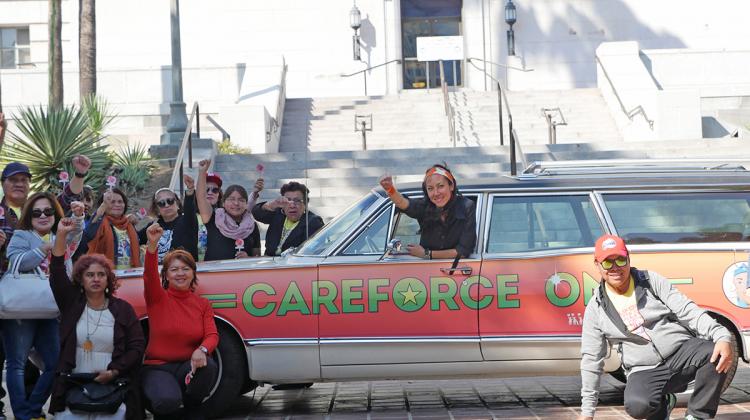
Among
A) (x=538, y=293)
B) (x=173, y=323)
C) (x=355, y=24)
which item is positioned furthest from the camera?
(x=355, y=24)

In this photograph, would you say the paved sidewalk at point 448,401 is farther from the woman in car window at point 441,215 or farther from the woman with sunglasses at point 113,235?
the woman with sunglasses at point 113,235

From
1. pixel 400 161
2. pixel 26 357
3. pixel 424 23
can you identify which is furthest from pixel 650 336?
pixel 424 23

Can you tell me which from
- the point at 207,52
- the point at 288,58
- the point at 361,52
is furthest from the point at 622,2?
the point at 207,52

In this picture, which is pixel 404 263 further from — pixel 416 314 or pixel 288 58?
pixel 288 58

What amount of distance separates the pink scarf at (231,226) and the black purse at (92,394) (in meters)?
2.13

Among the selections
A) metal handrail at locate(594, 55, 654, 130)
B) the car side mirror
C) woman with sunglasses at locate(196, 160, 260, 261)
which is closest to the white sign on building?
metal handrail at locate(594, 55, 654, 130)

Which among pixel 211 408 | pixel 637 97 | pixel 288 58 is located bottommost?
pixel 211 408

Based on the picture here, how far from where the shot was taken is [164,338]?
7.96 meters

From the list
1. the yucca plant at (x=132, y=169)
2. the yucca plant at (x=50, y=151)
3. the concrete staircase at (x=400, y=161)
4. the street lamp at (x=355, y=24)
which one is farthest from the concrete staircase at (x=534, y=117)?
the yucca plant at (x=50, y=151)

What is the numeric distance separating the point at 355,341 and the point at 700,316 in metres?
2.54

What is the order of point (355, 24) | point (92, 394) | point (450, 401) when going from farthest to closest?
point (355, 24) → point (450, 401) → point (92, 394)

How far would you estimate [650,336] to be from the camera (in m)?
6.90

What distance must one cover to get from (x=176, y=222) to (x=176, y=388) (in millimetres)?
2071

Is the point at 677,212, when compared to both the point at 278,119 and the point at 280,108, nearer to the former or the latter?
the point at 278,119
